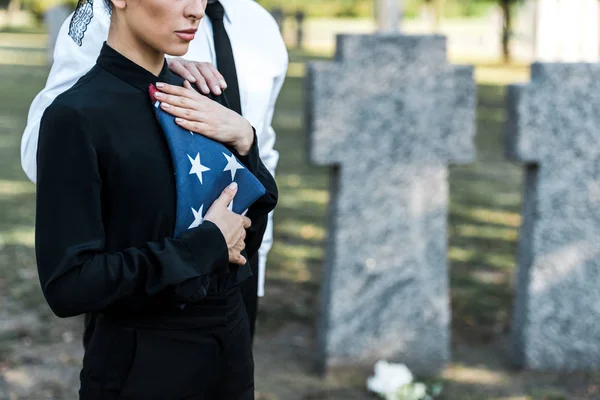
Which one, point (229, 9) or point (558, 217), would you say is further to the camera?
point (558, 217)

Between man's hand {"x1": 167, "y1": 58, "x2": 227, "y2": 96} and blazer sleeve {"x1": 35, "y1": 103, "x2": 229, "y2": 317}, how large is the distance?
0.40 metres

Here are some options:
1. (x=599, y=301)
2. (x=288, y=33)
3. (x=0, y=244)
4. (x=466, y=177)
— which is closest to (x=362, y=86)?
(x=599, y=301)

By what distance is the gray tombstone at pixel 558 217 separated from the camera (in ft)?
14.8

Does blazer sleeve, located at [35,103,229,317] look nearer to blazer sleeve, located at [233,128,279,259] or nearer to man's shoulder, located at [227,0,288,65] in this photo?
blazer sleeve, located at [233,128,279,259]

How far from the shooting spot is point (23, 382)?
457 cm

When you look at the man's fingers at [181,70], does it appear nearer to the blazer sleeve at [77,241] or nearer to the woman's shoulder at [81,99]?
the woman's shoulder at [81,99]

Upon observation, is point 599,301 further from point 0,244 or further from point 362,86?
point 0,244

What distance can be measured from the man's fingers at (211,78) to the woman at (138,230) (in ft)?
0.39

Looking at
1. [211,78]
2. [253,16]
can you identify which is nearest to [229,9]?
[253,16]

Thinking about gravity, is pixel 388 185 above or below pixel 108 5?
below

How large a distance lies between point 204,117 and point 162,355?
53 centimetres

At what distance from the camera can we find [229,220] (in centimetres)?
201

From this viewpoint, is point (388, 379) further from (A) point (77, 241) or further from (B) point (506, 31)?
(B) point (506, 31)

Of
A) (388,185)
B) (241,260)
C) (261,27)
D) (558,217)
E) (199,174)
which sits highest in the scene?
(261,27)
